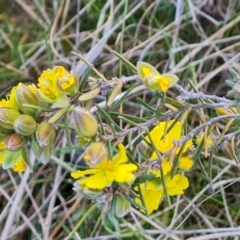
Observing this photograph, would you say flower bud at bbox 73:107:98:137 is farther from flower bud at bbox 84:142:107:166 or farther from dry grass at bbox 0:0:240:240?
dry grass at bbox 0:0:240:240

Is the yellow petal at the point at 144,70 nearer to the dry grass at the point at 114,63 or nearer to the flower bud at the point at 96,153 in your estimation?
the flower bud at the point at 96,153

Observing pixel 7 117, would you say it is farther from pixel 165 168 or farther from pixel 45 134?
pixel 165 168

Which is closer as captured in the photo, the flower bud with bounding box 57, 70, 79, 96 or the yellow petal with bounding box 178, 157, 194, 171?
the flower bud with bounding box 57, 70, 79, 96

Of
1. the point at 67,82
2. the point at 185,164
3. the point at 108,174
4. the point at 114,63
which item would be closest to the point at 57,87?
the point at 67,82

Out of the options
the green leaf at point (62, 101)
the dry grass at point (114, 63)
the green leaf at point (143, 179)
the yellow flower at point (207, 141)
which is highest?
the green leaf at point (62, 101)

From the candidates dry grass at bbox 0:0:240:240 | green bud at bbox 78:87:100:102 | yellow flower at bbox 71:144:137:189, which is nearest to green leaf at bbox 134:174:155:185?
yellow flower at bbox 71:144:137:189

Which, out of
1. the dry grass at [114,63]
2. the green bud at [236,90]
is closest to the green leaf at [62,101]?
the green bud at [236,90]
